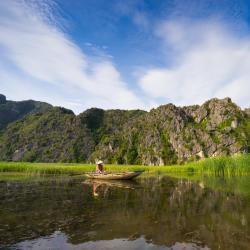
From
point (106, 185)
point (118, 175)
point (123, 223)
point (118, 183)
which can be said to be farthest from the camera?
point (118, 175)

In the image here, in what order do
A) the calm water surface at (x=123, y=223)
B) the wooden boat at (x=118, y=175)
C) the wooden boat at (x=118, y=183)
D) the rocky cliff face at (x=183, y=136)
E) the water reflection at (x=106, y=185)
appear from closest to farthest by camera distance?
the calm water surface at (x=123, y=223), the water reflection at (x=106, y=185), the wooden boat at (x=118, y=183), the wooden boat at (x=118, y=175), the rocky cliff face at (x=183, y=136)

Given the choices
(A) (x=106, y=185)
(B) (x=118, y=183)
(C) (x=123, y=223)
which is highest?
(B) (x=118, y=183)

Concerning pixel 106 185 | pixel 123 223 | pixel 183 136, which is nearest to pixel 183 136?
pixel 183 136

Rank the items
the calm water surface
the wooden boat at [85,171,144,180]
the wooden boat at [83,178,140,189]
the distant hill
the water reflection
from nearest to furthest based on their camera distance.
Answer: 1. the calm water surface
2. the water reflection
3. the wooden boat at [83,178,140,189]
4. the wooden boat at [85,171,144,180]
5. the distant hill

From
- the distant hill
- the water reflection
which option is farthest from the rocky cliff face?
the water reflection

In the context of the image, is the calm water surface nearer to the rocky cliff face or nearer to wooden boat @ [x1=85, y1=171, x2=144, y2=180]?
wooden boat @ [x1=85, y1=171, x2=144, y2=180]

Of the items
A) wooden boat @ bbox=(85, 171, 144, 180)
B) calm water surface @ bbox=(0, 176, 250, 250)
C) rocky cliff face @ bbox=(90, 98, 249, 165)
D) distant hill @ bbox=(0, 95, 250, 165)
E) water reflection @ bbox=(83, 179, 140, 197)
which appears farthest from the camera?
rocky cliff face @ bbox=(90, 98, 249, 165)

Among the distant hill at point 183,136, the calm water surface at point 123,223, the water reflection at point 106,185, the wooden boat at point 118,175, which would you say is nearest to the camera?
the calm water surface at point 123,223

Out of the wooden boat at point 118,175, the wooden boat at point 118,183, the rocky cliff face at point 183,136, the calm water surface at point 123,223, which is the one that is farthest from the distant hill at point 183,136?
the calm water surface at point 123,223

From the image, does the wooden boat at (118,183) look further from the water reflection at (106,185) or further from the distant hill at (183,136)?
the distant hill at (183,136)

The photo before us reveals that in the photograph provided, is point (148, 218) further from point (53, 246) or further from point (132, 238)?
point (53, 246)

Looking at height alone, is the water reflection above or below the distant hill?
below

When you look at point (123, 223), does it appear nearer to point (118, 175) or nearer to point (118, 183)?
point (118, 183)

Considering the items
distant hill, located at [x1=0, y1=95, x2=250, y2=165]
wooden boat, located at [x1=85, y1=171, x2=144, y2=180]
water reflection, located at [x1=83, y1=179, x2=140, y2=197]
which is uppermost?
distant hill, located at [x1=0, y1=95, x2=250, y2=165]
